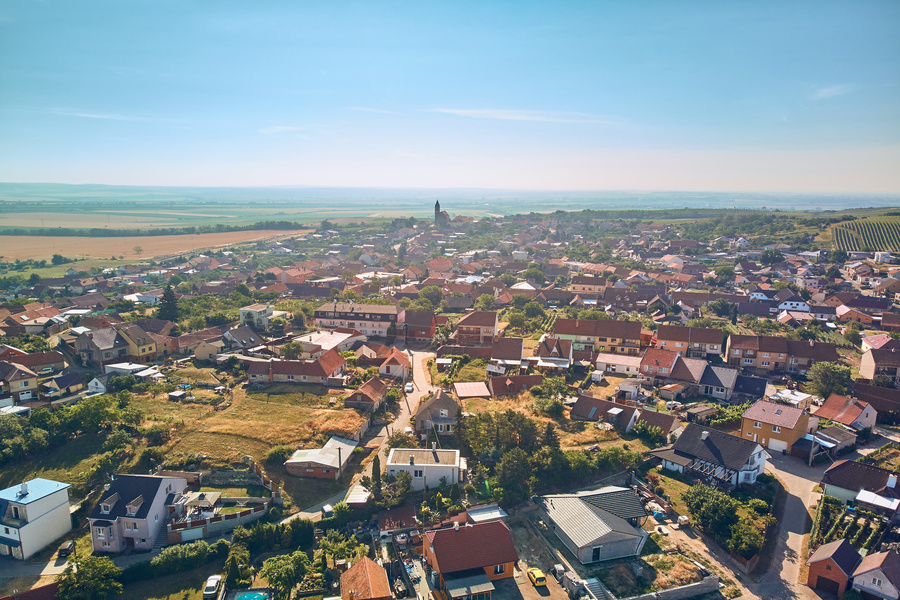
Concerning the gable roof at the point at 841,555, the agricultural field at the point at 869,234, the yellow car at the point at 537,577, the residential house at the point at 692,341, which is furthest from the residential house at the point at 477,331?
the agricultural field at the point at 869,234

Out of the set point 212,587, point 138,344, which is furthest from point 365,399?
point 138,344

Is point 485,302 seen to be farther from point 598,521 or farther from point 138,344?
point 598,521

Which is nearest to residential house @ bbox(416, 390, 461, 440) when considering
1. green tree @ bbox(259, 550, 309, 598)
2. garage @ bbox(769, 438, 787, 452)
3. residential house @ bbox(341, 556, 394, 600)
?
residential house @ bbox(341, 556, 394, 600)

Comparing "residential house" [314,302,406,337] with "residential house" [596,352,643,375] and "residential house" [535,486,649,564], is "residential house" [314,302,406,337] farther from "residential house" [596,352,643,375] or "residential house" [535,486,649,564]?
"residential house" [535,486,649,564]

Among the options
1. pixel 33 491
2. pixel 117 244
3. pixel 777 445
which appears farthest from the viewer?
pixel 117 244

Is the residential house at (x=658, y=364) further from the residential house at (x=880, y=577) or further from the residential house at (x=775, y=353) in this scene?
the residential house at (x=880, y=577)

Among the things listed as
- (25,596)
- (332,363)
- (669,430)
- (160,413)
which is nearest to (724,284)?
(669,430)
